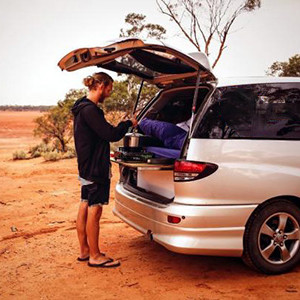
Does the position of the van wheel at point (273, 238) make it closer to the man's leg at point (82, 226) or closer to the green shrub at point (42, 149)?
the man's leg at point (82, 226)

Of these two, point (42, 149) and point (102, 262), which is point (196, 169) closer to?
point (102, 262)

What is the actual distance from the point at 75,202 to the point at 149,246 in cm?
327

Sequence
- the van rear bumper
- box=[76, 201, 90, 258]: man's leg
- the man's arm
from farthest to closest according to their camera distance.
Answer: box=[76, 201, 90, 258]: man's leg → the man's arm → the van rear bumper

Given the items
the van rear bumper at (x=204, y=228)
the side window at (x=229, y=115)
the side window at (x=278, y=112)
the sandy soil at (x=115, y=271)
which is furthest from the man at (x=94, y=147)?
the side window at (x=278, y=112)

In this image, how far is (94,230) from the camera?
5238 mm

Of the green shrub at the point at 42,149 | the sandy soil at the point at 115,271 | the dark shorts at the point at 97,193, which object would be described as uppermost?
the dark shorts at the point at 97,193

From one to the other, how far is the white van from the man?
0.28 metres

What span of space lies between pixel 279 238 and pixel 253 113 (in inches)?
49.1

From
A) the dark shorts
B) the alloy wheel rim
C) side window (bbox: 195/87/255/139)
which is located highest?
side window (bbox: 195/87/255/139)

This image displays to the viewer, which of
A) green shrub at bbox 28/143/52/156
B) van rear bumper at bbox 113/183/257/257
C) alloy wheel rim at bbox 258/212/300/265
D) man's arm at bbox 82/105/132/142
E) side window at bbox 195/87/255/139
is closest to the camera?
van rear bumper at bbox 113/183/257/257

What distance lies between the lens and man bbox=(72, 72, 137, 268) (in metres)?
5.00

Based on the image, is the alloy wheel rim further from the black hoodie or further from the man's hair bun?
the man's hair bun

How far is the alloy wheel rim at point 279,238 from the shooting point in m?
4.71

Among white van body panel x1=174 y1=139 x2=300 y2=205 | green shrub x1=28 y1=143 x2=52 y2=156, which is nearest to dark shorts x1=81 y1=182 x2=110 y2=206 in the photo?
white van body panel x1=174 y1=139 x2=300 y2=205
